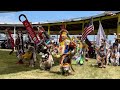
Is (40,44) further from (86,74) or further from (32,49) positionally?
(86,74)

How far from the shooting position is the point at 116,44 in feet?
48.8

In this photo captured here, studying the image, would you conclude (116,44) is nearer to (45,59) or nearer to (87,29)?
(87,29)

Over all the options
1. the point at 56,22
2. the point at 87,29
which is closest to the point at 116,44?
the point at 87,29

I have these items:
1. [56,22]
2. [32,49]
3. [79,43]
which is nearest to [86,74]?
[32,49]
